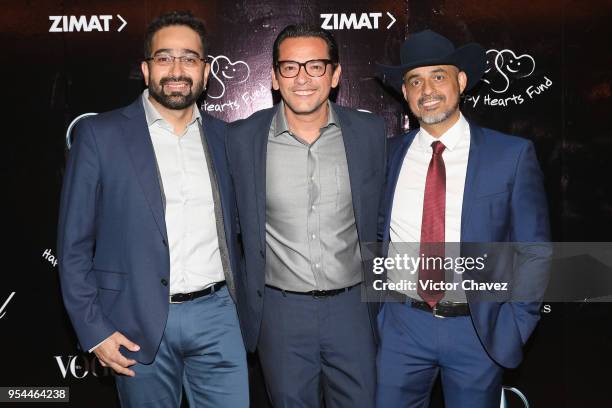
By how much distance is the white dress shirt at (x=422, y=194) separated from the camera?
8.04 feet

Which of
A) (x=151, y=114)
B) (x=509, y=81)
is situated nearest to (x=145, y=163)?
(x=151, y=114)

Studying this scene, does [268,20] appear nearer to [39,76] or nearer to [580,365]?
[39,76]

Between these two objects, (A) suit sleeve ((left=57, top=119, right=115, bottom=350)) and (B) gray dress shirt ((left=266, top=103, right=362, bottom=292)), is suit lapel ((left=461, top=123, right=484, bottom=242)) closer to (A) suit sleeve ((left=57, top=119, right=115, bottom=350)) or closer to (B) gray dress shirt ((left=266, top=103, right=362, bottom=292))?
(B) gray dress shirt ((left=266, top=103, right=362, bottom=292))

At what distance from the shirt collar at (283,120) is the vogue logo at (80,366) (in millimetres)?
2137

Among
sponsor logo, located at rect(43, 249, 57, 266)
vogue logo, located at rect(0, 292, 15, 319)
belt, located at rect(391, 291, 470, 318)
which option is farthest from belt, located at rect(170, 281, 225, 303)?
vogue logo, located at rect(0, 292, 15, 319)

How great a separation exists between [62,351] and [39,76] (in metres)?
1.78

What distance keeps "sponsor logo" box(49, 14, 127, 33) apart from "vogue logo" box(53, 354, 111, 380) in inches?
82.7

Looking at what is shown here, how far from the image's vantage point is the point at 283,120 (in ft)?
8.45

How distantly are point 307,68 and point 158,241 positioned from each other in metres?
1.01

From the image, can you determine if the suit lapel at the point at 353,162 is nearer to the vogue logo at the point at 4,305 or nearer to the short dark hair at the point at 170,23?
the short dark hair at the point at 170,23

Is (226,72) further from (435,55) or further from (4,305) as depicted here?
(4,305)

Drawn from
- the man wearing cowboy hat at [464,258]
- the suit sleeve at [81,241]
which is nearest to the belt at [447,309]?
the man wearing cowboy hat at [464,258]

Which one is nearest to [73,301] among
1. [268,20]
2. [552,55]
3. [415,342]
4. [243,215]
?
[243,215]

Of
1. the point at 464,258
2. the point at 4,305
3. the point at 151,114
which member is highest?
the point at 151,114
